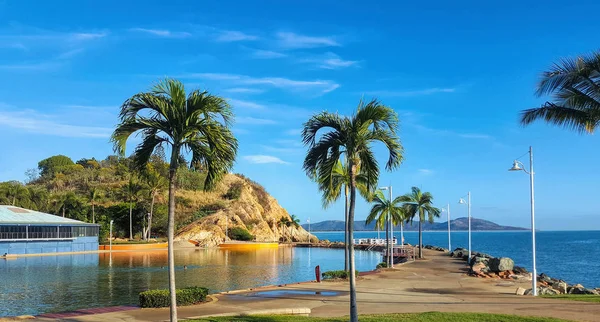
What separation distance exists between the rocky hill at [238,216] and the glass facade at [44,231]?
20.1 m

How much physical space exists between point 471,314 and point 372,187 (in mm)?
5406

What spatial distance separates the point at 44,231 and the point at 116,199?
141 feet

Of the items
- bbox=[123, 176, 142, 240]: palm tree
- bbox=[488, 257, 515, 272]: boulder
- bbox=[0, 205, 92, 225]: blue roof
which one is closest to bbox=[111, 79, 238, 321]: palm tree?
bbox=[488, 257, 515, 272]: boulder

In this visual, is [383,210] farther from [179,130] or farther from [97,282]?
[179,130]

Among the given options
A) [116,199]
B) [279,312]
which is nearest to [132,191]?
[116,199]

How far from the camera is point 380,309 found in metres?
18.0

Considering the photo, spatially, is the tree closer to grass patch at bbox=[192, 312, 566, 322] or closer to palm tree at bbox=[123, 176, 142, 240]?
palm tree at bbox=[123, 176, 142, 240]

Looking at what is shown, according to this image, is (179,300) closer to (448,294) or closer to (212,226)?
(448,294)

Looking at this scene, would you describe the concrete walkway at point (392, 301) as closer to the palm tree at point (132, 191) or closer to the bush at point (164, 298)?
the bush at point (164, 298)

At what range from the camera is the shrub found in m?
123

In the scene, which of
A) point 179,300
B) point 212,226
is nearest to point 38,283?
point 179,300

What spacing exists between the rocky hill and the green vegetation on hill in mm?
632

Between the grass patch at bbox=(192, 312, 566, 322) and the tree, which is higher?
the tree

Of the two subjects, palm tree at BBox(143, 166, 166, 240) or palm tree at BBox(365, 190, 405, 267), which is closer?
palm tree at BBox(365, 190, 405, 267)
